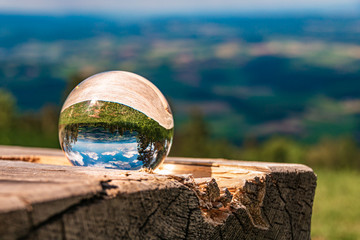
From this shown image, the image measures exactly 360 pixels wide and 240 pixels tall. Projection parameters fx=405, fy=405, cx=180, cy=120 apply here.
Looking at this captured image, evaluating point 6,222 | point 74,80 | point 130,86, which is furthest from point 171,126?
point 74,80

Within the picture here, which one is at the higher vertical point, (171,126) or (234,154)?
(171,126)

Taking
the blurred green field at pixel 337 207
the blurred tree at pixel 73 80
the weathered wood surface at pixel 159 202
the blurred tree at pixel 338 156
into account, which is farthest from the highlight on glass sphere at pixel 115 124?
the blurred tree at pixel 338 156

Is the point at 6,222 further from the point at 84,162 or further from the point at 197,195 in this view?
the point at 84,162

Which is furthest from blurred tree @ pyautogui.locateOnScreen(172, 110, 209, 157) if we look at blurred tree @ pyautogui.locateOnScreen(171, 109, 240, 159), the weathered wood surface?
the weathered wood surface

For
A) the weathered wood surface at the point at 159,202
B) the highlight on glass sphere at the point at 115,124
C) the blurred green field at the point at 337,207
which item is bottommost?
the blurred green field at the point at 337,207

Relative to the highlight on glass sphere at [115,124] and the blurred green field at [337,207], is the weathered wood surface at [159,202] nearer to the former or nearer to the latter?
the highlight on glass sphere at [115,124]

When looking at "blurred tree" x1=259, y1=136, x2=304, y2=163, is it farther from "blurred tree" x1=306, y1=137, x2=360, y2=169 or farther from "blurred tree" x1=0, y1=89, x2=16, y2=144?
"blurred tree" x1=0, y1=89, x2=16, y2=144
